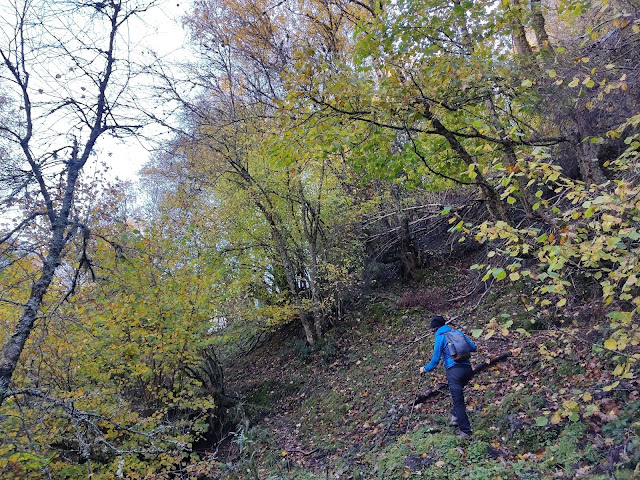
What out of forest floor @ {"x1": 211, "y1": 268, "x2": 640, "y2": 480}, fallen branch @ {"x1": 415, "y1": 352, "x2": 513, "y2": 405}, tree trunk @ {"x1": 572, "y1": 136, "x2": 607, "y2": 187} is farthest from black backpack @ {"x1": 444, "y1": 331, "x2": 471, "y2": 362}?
tree trunk @ {"x1": 572, "y1": 136, "x2": 607, "y2": 187}

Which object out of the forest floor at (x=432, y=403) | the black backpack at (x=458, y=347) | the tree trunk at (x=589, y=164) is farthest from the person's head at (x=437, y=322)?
the tree trunk at (x=589, y=164)

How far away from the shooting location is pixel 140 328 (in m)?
7.44

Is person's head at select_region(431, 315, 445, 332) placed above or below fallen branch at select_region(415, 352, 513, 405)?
above

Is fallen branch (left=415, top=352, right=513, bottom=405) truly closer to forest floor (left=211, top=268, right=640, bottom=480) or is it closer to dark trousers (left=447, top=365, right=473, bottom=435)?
forest floor (left=211, top=268, right=640, bottom=480)

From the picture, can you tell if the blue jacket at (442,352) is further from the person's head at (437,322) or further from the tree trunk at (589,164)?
the tree trunk at (589,164)

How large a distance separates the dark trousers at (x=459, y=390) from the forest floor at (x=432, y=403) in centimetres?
20

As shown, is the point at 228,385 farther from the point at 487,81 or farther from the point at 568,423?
the point at 487,81

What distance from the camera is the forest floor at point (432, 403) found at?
3984 mm

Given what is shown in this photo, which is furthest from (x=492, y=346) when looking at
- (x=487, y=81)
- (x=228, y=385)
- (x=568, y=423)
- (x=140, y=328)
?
(x=228, y=385)

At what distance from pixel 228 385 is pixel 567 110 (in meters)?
11.7

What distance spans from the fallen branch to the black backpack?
72.0 inches

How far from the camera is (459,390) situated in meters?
5.07

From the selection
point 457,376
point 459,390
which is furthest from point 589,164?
point 459,390

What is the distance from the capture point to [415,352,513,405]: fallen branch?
661 centimetres
